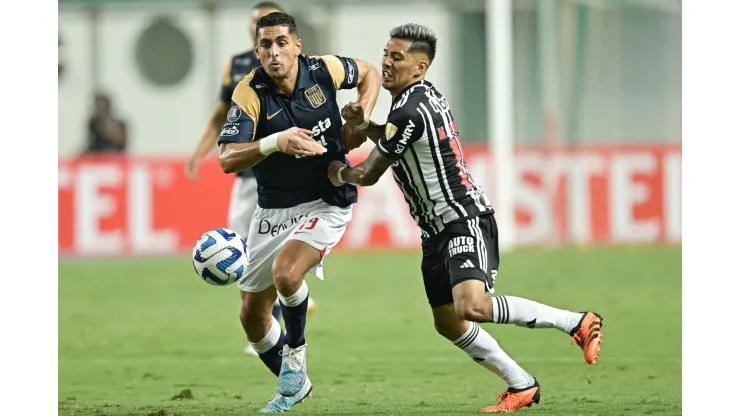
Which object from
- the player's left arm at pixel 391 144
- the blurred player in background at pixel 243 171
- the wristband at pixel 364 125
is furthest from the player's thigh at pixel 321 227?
the blurred player in background at pixel 243 171

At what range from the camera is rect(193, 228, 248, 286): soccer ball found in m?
7.25

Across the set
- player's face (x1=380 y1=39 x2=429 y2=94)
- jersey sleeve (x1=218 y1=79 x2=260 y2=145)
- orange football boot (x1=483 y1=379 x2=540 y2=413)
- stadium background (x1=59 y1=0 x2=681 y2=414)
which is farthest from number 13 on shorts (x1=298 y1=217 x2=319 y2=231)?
orange football boot (x1=483 y1=379 x2=540 y2=413)

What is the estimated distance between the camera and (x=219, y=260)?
7234 millimetres

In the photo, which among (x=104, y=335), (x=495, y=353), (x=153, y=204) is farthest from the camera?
(x=153, y=204)

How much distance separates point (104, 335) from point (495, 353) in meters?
5.27

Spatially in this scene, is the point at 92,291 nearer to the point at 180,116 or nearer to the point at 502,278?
the point at 502,278

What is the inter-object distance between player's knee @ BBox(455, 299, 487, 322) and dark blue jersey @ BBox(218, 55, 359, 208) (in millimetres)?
1312

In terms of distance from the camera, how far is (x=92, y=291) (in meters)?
14.5

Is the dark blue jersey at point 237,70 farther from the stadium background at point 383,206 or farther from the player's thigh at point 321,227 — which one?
the player's thigh at point 321,227

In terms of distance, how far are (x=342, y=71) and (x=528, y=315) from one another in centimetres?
198

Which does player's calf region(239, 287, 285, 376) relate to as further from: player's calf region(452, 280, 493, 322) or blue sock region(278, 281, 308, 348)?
player's calf region(452, 280, 493, 322)

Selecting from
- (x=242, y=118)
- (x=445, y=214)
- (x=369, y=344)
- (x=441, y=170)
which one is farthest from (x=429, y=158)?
(x=369, y=344)
